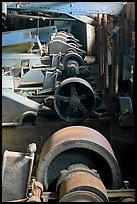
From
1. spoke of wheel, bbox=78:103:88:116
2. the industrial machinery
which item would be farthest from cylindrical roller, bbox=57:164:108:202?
spoke of wheel, bbox=78:103:88:116

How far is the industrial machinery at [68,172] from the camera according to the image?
9.07 feet

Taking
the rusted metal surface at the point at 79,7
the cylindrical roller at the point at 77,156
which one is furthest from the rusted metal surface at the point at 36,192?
the rusted metal surface at the point at 79,7

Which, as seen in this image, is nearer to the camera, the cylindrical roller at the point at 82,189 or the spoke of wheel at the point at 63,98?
the cylindrical roller at the point at 82,189

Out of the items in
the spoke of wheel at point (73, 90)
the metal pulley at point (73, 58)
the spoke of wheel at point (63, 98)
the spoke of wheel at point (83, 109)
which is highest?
the metal pulley at point (73, 58)

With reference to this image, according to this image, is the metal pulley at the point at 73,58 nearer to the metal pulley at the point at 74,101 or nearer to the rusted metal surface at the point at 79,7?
the rusted metal surface at the point at 79,7

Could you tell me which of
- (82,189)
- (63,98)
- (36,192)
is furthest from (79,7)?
(82,189)

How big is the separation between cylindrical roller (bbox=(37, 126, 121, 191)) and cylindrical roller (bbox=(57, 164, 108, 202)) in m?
0.26

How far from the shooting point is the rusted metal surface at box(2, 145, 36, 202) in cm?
280

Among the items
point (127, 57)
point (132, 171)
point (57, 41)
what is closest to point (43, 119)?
point (132, 171)

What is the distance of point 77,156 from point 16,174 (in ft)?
2.05

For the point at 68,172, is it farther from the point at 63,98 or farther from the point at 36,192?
the point at 63,98

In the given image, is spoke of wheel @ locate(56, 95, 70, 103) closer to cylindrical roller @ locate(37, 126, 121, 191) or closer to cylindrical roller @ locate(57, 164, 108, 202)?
cylindrical roller @ locate(37, 126, 121, 191)

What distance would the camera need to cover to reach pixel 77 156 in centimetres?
324

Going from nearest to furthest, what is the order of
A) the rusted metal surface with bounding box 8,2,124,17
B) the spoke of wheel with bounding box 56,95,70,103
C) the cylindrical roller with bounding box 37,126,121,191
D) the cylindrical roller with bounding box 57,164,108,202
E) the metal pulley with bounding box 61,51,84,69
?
the cylindrical roller with bounding box 57,164,108,202 < the cylindrical roller with bounding box 37,126,121,191 < the spoke of wheel with bounding box 56,95,70,103 < the rusted metal surface with bounding box 8,2,124,17 < the metal pulley with bounding box 61,51,84,69
